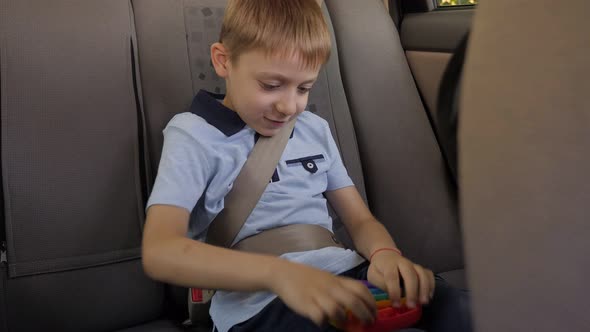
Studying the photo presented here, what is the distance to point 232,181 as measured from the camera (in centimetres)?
119

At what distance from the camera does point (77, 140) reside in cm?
129

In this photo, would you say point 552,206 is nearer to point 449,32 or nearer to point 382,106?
point 382,106

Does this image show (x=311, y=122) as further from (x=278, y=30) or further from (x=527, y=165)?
(x=527, y=165)

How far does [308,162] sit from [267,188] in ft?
0.39

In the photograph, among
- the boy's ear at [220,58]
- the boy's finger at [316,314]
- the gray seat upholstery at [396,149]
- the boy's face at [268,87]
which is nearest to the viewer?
the boy's finger at [316,314]

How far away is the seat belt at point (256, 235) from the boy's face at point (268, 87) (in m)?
0.07

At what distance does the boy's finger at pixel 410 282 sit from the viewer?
98cm

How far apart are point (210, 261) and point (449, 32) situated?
3.51ft

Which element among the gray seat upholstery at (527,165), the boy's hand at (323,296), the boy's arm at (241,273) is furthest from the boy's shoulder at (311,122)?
the gray seat upholstery at (527,165)

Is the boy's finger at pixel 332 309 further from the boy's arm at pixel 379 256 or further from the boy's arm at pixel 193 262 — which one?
the boy's arm at pixel 379 256

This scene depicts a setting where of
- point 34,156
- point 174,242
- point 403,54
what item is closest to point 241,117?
point 174,242

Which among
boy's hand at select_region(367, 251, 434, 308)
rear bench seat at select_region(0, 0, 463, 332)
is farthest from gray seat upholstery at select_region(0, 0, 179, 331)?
boy's hand at select_region(367, 251, 434, 308)

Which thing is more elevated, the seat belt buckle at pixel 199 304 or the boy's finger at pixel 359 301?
the boy's finger at pixel 359 301

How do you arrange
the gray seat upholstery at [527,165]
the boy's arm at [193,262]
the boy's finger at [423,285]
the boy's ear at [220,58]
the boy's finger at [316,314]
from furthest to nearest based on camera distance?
the boy's ear at [220,58] → the boy's finger at [423,285] → the boy's arm at [193,262] → the boy's finger at [316,314] → the gray seat upholstery at [527,165]
